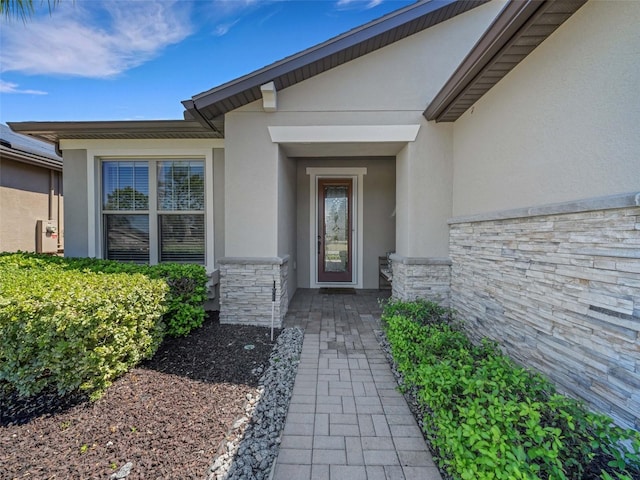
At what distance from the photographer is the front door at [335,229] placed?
6.74 meters

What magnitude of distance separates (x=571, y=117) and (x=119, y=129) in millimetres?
5790

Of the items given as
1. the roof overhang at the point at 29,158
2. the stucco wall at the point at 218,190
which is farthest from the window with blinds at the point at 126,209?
the roof overhang at the point at 29,158

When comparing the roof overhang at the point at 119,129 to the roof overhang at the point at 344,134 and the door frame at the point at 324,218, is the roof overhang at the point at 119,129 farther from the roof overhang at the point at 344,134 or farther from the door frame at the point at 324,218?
Answer: the door frame at the point at 324,218

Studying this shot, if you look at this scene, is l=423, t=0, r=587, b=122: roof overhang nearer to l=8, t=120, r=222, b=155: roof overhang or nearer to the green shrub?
l=8, t=120, r=222, b=155: roof overhang

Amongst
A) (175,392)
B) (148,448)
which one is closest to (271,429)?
(148,448)

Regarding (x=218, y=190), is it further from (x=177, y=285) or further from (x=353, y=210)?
(x=353, y=210)

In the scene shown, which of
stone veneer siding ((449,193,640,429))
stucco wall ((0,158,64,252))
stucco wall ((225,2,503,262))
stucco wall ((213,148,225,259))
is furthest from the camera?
stucco wall ((0,158,64,252))

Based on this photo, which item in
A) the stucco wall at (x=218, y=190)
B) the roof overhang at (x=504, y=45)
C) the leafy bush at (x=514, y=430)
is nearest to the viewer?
the leafy bush at (x=514, y=430)

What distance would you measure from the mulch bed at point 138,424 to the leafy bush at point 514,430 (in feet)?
5.16

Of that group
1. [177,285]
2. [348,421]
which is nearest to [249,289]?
[177,285]

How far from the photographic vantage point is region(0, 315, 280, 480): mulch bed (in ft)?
6.21

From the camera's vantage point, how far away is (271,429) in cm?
224

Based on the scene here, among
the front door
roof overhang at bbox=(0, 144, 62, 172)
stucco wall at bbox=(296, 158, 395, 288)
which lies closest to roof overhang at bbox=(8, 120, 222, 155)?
roof overhang at bbox=(0, 144, 62, 172)

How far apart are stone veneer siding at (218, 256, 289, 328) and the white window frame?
1033mm
